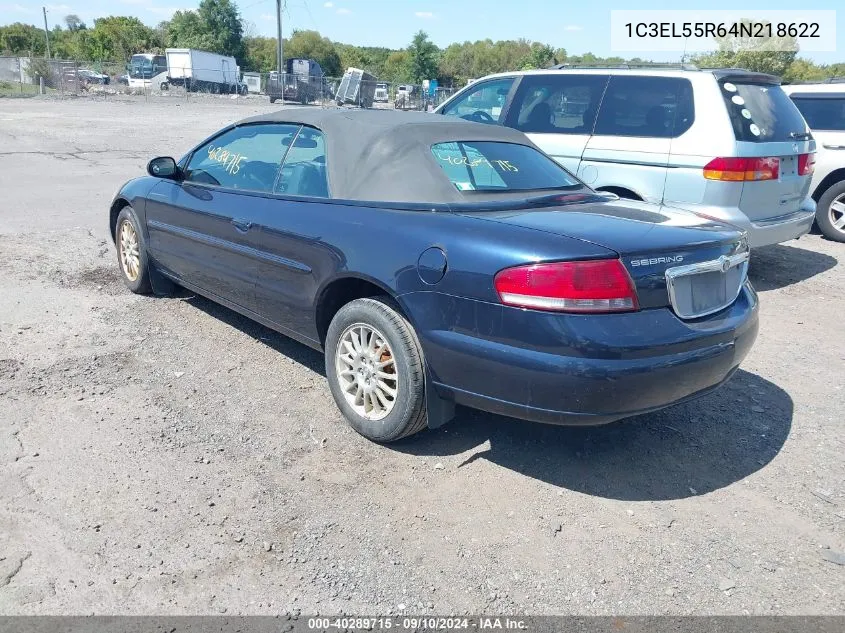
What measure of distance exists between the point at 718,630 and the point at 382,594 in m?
1.17

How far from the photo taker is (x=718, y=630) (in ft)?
8.01

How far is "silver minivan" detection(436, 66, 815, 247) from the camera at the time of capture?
235 inches

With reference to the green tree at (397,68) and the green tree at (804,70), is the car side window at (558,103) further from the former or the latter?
the green tree at (397,68)

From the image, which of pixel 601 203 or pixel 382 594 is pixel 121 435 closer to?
pixel 382 594

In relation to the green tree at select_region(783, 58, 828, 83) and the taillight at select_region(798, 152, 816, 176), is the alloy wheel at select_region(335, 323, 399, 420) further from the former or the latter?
the green tree at select_region(783, 58, 828, 83)

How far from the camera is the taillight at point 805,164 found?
657 cm

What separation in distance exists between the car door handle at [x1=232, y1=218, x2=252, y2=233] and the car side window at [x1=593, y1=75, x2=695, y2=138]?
392 cm

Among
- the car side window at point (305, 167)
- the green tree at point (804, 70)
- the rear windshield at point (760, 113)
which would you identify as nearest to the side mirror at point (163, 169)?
the car side window at point (305, 167)

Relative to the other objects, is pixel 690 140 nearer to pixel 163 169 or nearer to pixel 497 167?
pixel 497 167

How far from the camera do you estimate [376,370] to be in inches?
139

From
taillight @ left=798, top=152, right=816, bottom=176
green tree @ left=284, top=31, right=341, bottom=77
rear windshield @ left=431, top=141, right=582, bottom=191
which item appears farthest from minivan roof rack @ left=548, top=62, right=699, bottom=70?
green tree @ left=284, top=31, right=341, bottom=77

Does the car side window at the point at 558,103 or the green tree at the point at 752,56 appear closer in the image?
the car side window at the point at 558,103

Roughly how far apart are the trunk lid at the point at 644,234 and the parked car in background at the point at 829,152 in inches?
252

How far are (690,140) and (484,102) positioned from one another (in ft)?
8.50
